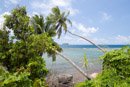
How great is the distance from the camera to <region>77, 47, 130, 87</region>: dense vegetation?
21.7 feet

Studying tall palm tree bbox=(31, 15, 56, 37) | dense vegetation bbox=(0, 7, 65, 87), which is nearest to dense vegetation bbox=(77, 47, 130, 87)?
dense vegetation bbox=(0, 7, 65, 87)

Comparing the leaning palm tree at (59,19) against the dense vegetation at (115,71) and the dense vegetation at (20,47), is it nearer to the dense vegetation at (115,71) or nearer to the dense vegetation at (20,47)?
the dense vegetation at (20,47)

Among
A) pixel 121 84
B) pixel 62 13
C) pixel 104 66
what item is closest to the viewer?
pixel 121 84

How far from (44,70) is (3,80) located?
44.7 feet

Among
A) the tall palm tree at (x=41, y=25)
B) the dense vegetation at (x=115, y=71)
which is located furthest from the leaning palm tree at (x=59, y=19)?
the dense vegetation at (x=115, y=71)

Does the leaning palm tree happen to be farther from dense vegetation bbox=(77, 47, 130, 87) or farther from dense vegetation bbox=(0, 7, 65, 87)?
dense vegetation bbox=(77, 47, 130, 87)

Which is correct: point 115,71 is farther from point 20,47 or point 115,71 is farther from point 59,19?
point 59,19

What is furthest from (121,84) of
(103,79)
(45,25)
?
(45,25)

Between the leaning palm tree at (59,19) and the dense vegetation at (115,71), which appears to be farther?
the leaning palm tree at (59,19)

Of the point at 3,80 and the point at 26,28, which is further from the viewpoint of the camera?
the point at 26,28

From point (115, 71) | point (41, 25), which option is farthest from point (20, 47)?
point (115, 71)

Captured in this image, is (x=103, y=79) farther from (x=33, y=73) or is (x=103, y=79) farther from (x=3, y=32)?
(x=3, y=32)

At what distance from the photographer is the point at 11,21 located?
78.3ft

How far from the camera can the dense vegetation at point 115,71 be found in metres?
6.62
